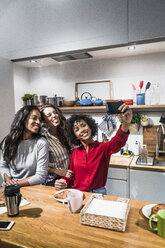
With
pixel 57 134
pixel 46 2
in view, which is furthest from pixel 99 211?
pixel 46 2

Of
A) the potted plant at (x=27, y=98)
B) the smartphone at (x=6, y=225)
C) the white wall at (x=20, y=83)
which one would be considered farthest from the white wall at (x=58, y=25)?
the smartphone at (x=6, y=225)

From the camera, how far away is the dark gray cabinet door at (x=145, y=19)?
172 centimetres

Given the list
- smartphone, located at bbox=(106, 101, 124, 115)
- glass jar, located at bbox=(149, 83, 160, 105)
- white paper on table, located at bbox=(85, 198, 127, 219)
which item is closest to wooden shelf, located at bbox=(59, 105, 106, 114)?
glass jar, located at bbox=(149, 83, 160, 105)

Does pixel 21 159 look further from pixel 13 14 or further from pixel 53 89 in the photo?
pixel 13 14

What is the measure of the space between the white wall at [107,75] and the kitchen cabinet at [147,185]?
0.62m

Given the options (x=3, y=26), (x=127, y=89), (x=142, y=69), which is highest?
(x=3, y=26)

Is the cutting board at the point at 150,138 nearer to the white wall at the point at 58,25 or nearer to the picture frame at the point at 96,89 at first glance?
the picture frame at the point at 96,89

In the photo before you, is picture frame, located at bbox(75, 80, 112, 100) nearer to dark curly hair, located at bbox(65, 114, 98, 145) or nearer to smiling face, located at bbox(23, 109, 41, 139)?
dark curly hair, located at bbox(65, 114, 98, 145)

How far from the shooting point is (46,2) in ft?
7.27

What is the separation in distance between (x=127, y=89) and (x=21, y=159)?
172 cm

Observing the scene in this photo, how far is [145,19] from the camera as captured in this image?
1767 millimetres

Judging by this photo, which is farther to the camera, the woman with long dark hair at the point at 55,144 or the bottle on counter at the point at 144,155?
the bottle on counter at the point at 144,155

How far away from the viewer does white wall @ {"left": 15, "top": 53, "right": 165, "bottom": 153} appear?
99.3 inches

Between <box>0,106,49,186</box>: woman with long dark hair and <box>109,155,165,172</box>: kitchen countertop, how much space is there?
0.98 m
